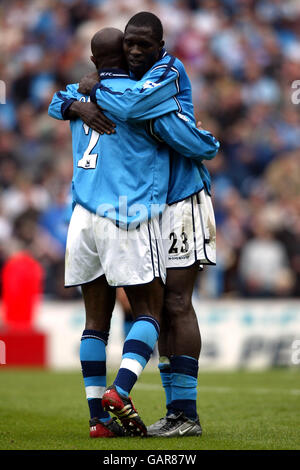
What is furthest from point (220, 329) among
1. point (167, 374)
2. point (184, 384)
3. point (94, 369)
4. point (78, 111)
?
point (78, 111)

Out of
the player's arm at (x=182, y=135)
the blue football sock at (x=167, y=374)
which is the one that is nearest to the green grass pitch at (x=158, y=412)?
the blue football sock at (x=167, y=374)

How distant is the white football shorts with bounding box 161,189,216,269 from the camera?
5.07 metres

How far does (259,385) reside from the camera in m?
8.90

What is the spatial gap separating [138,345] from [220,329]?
786 centimetres

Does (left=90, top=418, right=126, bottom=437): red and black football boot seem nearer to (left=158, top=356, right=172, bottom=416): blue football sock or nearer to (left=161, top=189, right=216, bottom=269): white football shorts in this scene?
(left=158, top=356, right=172, bottom=416): blue football sock

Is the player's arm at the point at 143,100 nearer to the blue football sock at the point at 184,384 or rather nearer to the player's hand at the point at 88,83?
the player's hand at the point at 88,83

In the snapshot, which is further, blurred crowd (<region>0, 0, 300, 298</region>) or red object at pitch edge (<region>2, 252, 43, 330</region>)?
blurred crowd (<region>0, 0, 300, 298</region>)

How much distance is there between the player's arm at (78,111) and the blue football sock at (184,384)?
51.7 inches

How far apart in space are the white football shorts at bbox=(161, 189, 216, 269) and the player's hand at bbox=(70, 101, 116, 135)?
1.80 ft

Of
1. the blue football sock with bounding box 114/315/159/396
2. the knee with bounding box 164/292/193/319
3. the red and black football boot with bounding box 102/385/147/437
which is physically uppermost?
the knee with bounding box 164/292/193/319

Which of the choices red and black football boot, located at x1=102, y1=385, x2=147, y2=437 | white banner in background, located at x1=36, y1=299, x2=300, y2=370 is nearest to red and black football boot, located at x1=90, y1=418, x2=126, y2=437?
red and black football boot, located at x1=102, y1=385, x2=147, y2=437

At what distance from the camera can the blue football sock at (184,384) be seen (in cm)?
504

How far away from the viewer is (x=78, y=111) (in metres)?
5.11

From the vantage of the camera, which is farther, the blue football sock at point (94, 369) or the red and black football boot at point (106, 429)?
the blue football sock at point (94, 369)
